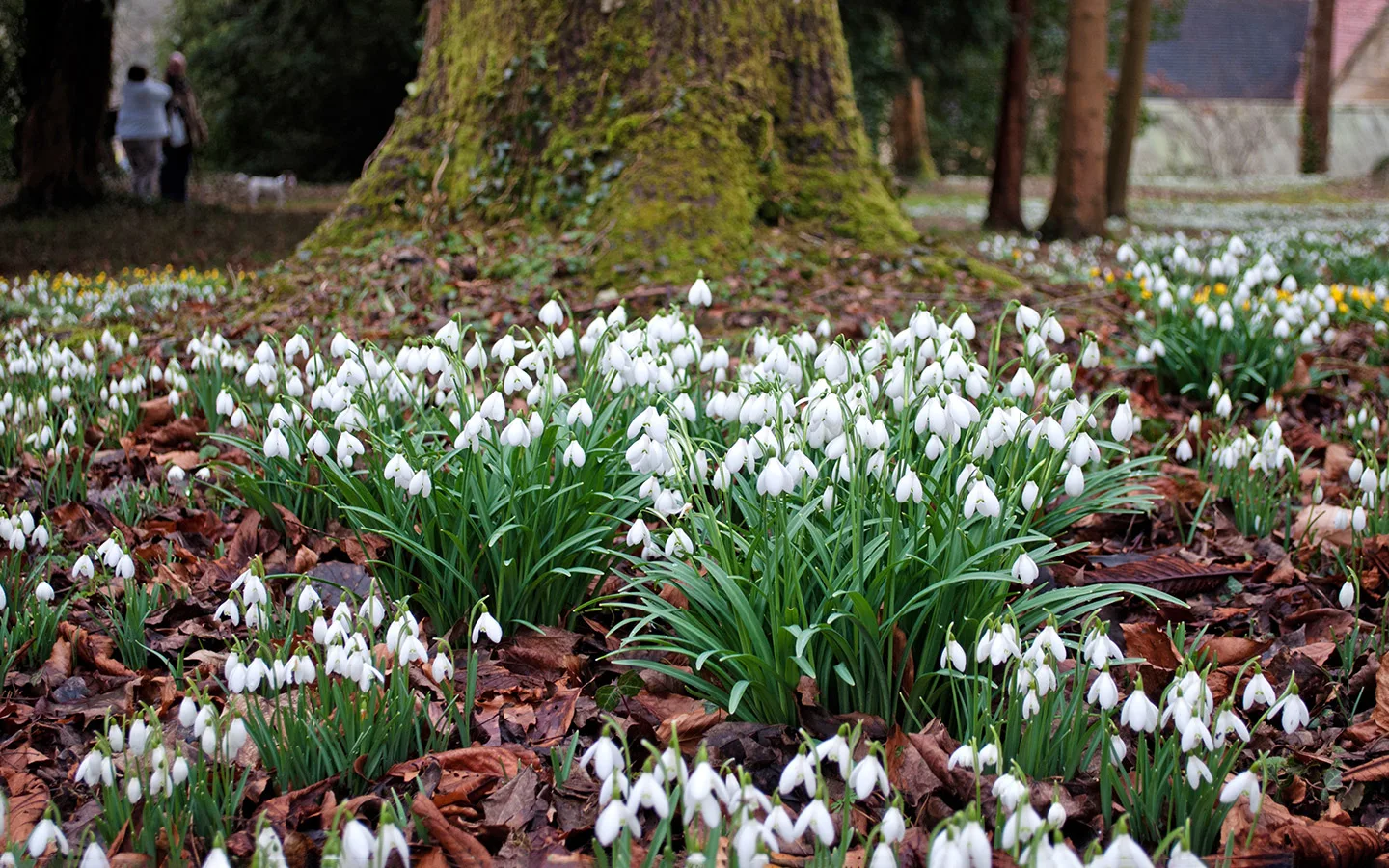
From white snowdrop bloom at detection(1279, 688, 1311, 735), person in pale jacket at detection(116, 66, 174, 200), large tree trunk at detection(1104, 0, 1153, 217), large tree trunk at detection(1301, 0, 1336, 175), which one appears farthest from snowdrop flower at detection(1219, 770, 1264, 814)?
large tree trunk at detection(1301, 0, 1336, 175)

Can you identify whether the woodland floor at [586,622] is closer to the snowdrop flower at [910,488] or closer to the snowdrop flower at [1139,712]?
the snowdrop flower at [1139,712]

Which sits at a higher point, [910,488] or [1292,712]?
[910,488]

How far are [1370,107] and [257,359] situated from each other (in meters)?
40.3

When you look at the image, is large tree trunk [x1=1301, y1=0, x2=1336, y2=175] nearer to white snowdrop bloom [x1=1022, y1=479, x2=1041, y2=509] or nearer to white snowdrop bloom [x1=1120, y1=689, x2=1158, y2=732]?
white snowdrop bloom [x1=1022, y1=479, x2=1041, y2=509]

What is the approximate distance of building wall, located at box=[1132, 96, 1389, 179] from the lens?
33.4 m

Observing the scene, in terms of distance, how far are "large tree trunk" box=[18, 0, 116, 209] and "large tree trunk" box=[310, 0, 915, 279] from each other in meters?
8.37

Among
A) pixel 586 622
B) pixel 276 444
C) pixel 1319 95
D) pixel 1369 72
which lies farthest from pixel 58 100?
pixel 1369 72

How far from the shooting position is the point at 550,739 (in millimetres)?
2139

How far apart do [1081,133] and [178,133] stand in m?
9.82

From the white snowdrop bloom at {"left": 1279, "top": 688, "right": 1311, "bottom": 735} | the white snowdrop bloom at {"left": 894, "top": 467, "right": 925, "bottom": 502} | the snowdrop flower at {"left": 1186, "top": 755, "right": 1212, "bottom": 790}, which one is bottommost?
the snowdrop flower at {"left": 1186, "top": 755, "right": 1212, "bottom": 790}

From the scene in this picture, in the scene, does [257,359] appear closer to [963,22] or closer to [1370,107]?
[963,22]

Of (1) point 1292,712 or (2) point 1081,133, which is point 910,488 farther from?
(2) point 1081,133

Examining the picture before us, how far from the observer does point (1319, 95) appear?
26406 mm

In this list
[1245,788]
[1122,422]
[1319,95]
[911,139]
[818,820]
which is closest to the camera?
[818,820]
